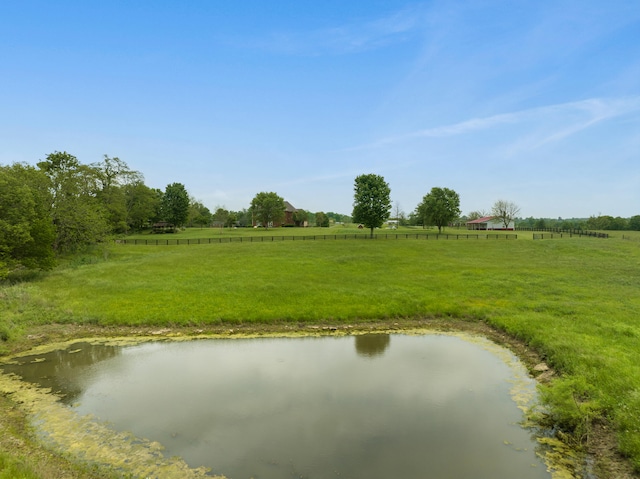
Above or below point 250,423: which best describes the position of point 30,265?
above

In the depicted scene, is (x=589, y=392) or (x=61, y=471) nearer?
(x=61, y=471)

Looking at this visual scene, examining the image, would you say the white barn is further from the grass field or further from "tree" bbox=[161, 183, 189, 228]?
"tree" bbox=[161, 183, 189, 228]

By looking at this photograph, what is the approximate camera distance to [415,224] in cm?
13562

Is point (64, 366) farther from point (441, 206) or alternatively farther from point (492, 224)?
point (492, 224)

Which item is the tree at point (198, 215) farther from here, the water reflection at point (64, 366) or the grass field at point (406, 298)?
the water reflection at point (64, 366)

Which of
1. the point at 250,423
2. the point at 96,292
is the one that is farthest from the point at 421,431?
the point at 96,292

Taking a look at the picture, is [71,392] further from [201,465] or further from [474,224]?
[474,224]

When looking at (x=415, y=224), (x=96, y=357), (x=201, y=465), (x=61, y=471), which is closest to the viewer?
(x=61, y=471)

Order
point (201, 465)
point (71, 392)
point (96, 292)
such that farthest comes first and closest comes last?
point (96, 292) < point (71, 392) < point (201, 465)

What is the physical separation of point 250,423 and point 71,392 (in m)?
6.93

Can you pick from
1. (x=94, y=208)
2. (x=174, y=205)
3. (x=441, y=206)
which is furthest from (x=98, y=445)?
(x=174, y=205)

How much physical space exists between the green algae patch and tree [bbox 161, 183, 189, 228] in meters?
83.1

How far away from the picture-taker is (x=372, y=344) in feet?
58.3

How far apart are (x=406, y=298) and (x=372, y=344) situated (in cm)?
714
